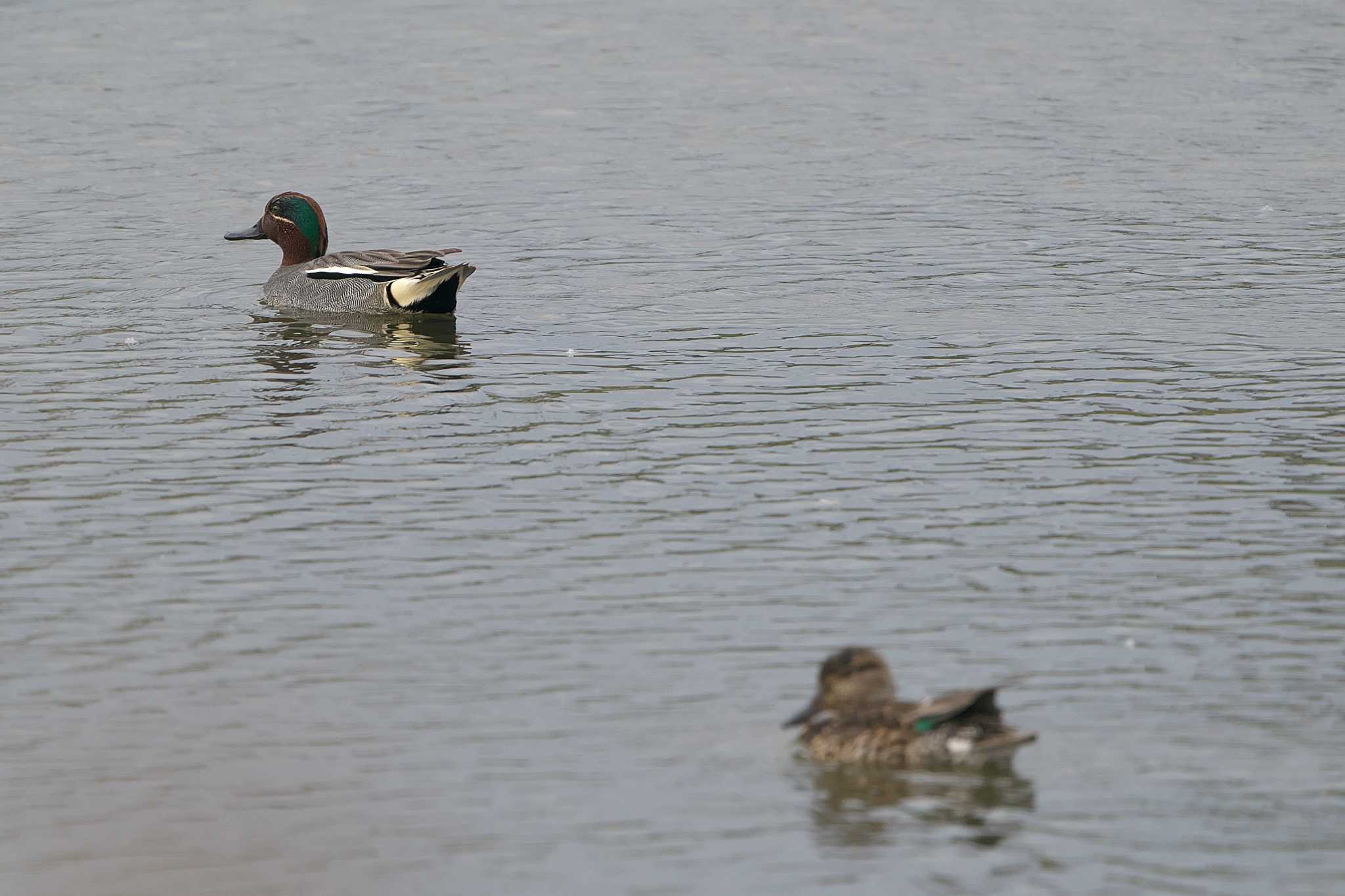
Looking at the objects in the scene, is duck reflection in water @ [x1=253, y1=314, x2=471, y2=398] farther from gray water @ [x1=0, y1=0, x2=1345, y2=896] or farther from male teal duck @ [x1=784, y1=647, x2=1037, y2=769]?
male teal duck @ [x1=784, y1=647, x2=1037, y2=769]

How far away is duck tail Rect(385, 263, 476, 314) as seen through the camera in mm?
17984

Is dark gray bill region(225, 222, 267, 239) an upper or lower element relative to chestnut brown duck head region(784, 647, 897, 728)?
upper

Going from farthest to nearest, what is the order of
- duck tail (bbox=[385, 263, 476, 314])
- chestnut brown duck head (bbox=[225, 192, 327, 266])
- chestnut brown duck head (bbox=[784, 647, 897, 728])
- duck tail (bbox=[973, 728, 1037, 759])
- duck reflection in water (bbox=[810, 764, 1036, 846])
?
1. chestnut brown duck head (bbox=[225, 192, 327, 266])
2. duck tail (bbox=[385, 263, 476, 314])
3. chestnut brown duck head (bbox=[784, 647, 897, 728])
4. duck tail (bbox=[973, 728, 1037, 759])
5. duck reflection in water (bbox=[810, 764, 1036, 846])

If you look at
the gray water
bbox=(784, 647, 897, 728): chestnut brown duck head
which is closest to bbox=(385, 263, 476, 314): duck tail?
the gray water

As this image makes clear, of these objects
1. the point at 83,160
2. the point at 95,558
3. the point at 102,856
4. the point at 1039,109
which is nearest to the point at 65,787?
the point at 102,856

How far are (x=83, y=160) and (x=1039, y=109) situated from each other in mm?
12311

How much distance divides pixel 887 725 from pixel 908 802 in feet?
1.17

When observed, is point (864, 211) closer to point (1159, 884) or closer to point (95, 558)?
point (95, 558)

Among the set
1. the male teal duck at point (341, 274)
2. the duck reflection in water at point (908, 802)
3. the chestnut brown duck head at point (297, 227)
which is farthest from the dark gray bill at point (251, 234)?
the duck reflection in water at point (908, 802)

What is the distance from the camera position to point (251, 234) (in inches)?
797

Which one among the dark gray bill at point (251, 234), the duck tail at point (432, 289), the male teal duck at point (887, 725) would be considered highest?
the dark gray bill at point (251, 234)

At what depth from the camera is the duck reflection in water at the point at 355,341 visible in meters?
16.3

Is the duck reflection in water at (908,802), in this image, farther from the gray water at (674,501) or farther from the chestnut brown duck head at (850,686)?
the chestnut brown duck head at (850,686)

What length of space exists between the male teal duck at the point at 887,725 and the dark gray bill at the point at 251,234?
41.8 ft
